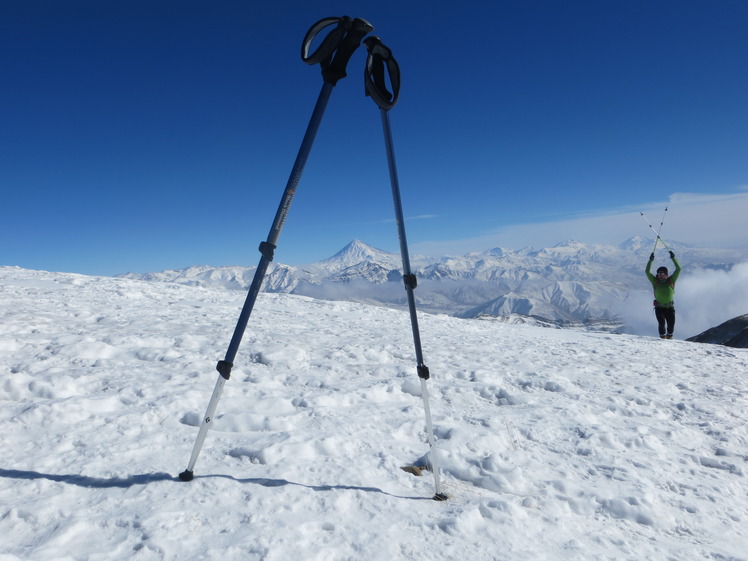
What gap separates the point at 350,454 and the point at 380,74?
13.1 ft

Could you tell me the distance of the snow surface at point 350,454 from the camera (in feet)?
10.1

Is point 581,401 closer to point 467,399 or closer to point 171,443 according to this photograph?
point 467,399

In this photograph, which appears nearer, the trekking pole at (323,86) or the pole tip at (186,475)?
the trekking pole at (323,86)

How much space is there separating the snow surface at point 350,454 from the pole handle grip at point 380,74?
3.66 m

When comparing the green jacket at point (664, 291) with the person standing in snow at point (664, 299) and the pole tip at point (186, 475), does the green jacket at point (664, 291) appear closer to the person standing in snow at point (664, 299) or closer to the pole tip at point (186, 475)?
the person standing in snow at point (664, 299)

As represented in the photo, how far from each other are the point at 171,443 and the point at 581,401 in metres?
6.30

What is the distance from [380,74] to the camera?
3617mm

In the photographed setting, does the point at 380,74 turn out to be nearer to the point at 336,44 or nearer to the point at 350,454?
the point at 336,44

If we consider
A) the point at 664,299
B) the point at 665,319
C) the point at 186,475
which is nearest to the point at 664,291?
the point at 664,299

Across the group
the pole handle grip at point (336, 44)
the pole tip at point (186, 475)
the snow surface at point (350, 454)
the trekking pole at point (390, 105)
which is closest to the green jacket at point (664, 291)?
the snow surface at point (350, 454)

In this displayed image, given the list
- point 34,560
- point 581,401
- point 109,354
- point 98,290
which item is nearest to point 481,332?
point 581,401

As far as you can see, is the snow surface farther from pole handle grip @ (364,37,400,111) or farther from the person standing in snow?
the person standing in snow

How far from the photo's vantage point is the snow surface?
3086 millimetres

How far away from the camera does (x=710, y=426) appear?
5.91m
